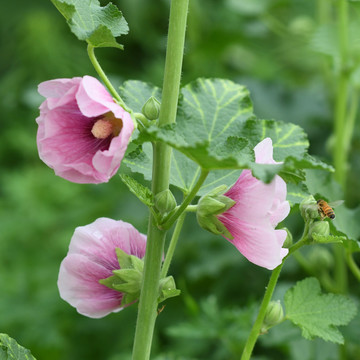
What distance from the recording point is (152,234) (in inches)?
19.7

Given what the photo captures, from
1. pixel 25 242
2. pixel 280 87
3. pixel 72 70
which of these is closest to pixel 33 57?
pixel 72 70

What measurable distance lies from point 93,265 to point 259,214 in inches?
6.0

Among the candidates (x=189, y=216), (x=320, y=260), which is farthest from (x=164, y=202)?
(x=189, y=216)

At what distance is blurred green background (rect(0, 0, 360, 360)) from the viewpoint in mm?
1015

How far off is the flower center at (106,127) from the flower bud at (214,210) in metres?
0.08

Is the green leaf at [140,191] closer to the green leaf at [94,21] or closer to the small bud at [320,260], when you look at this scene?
the green leaf at [94,21]

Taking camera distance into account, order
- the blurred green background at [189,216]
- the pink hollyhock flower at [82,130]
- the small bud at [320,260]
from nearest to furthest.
A: the pink hollyhock flower at [82,130]
the small bud at [320,260]
the blurred green background at [189,216]

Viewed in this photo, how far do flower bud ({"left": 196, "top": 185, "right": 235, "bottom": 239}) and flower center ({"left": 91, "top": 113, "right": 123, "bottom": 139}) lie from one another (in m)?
0.08

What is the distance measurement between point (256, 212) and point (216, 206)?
0.09 ft

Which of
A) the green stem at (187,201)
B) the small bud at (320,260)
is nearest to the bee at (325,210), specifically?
the green stem at (187,201)

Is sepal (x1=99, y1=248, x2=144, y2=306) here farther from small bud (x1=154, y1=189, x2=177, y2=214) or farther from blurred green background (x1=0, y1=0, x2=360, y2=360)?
blurred green background (x1=0, y1=0, x2=360, y2=360)

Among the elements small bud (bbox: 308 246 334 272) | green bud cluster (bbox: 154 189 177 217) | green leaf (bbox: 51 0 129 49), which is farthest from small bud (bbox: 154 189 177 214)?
small bud (bbox: 308 246 334 272)

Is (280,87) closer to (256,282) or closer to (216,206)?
(256,282)

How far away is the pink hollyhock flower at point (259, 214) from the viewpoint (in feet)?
1.46
